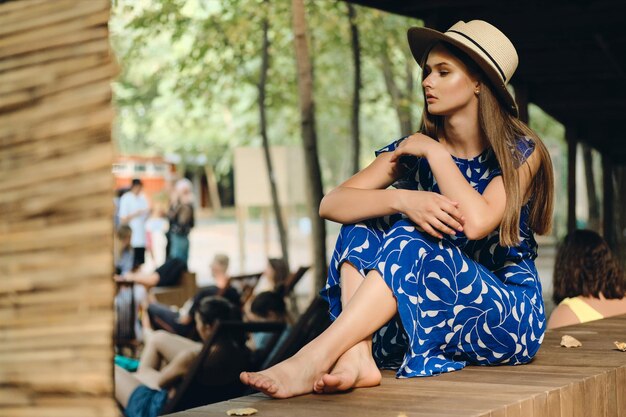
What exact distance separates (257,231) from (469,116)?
33118mm

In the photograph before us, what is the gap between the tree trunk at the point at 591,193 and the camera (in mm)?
16422

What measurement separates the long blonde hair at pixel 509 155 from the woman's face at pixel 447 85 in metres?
0.02

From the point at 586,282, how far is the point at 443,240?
200 cm

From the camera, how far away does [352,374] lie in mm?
2947

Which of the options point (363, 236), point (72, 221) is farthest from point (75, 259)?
point (363, 236)

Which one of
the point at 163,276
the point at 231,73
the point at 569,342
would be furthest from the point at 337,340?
the point at 231,73

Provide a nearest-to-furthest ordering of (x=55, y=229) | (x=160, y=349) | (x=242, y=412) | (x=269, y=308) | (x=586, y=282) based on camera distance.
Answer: (x=55, y=229), (x=242, y=412), (x=586, y=282), (x=160, y=349), (x=269, y=308)

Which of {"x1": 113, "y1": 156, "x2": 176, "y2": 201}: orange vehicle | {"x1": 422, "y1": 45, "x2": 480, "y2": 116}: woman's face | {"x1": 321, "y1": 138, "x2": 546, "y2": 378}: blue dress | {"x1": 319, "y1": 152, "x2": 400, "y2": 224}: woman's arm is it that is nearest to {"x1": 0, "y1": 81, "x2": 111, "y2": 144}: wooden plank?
{"x1": 321, "y1": 138, "x2": 546, "y2": 378}: blue dress

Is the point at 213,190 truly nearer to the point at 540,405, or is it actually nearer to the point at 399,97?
the point at 399,97

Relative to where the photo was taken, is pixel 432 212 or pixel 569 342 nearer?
pixel 432 212

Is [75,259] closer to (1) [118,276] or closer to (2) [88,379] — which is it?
(2) [88,379]

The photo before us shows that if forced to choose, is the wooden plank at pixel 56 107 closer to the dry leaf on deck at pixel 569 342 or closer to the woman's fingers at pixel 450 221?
the woman's fingers at pixel 450 221

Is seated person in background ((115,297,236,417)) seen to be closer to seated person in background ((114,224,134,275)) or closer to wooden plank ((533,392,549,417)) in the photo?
wooden plank ((533,392,549,417))

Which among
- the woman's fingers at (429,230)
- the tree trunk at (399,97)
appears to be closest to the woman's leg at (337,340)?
the woman's fingers at (429,230)
